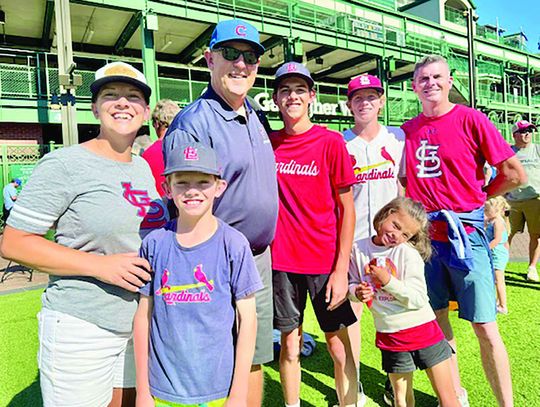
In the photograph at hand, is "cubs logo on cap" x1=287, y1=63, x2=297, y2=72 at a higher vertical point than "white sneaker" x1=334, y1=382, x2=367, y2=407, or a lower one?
higher

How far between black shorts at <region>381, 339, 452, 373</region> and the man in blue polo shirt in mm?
789

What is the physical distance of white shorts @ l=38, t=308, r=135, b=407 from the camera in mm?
1721

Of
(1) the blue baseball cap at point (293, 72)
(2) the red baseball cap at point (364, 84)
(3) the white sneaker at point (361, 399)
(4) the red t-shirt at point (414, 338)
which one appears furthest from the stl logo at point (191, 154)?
(3) the white sneaker at point (361, 399)

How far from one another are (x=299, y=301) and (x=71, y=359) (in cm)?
152

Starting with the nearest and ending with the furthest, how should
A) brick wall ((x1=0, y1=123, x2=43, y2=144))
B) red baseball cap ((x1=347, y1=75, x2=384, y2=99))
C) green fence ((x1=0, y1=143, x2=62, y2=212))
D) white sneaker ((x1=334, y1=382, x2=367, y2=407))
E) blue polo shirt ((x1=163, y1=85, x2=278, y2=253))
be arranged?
blue polo shirt ((x1=163, y1=85, x2=278, y2=253)) < white sneaker ((x1=334, y1=382, x2=367, y2=407)) < red baseball cap ((x1=347, y1=75, x2=384, y2=99)) < green fence ((x1=0, y1=143, x2=62, y2=212)) < brick wall ((x1=0, y1=123, x2=43, y2=144))

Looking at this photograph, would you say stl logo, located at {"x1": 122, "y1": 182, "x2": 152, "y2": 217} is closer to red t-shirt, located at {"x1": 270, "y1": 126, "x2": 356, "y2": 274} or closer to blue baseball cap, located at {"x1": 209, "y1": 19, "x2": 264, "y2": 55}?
blue baseball cap, located at {"x1": 209, "y1": 19, "x2": 264, "y2": 55}

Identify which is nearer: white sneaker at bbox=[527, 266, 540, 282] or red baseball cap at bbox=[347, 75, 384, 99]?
red baseball cap at bbox=[347, 75, 384, 99]

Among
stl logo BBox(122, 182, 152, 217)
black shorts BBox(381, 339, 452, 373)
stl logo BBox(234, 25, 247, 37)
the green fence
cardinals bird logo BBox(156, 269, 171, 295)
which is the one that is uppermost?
the green fence

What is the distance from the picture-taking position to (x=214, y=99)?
84.7 inches

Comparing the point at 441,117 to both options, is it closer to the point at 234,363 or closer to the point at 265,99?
the point at 234,363

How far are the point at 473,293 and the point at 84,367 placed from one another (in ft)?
7.62

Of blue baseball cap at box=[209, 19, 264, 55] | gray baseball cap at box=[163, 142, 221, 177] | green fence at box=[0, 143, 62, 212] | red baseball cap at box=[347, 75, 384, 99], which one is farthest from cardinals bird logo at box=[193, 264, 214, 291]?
green fence at box=[0, 143, 62, 212]

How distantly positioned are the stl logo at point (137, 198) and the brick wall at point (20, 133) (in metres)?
17.3

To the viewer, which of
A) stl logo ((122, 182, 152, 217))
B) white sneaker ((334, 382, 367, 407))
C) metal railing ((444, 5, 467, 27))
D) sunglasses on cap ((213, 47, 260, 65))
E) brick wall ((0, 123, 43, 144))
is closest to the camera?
stl logo ((122, 182, 152, 217))
